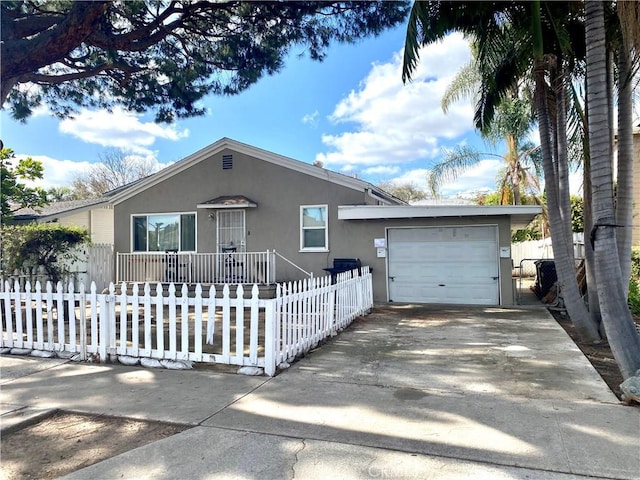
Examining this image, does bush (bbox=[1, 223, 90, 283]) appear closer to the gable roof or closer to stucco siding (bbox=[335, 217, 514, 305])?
the gable roof

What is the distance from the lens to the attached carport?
11.1m

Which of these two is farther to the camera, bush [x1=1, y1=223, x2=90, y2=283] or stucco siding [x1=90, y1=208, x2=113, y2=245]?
stucco siding [x1=90, y1=208, x2=113, y2=245]

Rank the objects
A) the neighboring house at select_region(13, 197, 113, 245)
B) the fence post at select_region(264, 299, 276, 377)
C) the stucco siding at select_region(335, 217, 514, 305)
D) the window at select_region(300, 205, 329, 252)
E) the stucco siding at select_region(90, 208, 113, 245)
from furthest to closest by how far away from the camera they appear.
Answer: the stucco siding at select_region(90, 208, 113, 245)
the neighboring house at select_region(13, 197, 113, 245)
the window at select_region(300, 205, 329, 252)
the stucco siding at select_region(335, 217, 514, 305)
the fence post at select_region(264, 299, 276, 377)

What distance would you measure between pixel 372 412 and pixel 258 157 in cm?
1066

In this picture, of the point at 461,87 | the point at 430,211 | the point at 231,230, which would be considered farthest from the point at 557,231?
the point at 461,87

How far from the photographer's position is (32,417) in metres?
3.81

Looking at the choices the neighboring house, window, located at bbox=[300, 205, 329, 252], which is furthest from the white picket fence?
the neighboring house

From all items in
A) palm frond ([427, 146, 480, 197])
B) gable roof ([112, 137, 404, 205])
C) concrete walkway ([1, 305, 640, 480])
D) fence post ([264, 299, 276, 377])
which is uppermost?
palm frond ([427, 146, 480, 197])

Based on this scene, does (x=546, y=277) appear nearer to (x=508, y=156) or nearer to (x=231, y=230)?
(x=508, y=156)

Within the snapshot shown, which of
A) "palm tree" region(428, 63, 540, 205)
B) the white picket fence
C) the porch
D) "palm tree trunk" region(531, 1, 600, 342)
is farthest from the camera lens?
"palm tree" region(428, 63, 540, 205)

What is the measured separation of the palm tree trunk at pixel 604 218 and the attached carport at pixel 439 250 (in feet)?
18.4

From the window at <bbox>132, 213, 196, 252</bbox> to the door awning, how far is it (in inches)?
40.8

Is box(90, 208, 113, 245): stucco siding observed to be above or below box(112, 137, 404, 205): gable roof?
below

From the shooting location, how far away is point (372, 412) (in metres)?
3.89
